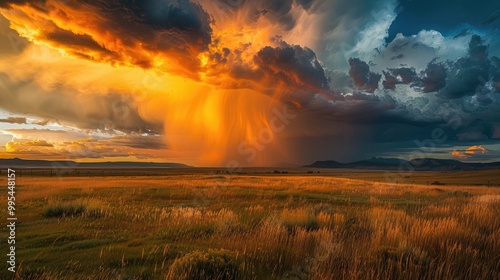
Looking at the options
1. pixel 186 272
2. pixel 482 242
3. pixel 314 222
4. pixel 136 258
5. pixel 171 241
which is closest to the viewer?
pixel 186 272

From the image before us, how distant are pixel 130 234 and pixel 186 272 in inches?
191

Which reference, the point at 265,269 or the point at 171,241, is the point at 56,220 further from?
the point at 265,269

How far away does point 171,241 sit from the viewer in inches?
335

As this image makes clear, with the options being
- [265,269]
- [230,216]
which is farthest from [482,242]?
[230,216]

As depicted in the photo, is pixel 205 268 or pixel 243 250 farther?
pixel 243 250

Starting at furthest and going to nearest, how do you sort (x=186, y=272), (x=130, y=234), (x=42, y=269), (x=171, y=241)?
(x=130, y=234), (x=171, y=241), (x=42, y=269), (x=186, y=272)

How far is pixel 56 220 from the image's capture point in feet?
39.4

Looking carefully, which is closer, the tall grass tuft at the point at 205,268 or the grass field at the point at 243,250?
the tall grass tuft at the point at 205,268

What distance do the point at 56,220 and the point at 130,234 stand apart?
4.64 metres

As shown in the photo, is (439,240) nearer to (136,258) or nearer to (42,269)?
(136,258)

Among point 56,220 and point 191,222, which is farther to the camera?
point 56,220

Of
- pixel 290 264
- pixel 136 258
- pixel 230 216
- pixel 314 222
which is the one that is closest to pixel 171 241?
pixel 136 258

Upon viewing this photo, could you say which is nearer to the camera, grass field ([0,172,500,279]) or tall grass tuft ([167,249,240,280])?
tall grass tuft ([167,249,240,280])

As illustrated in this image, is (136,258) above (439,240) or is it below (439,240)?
below
